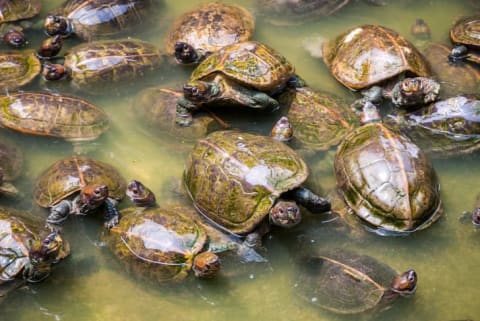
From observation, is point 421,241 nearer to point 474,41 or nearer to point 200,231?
point 200,231

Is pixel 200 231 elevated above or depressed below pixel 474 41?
below

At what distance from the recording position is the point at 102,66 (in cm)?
848

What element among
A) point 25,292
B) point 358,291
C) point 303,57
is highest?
point 303,57

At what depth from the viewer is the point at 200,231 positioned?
21.5ft

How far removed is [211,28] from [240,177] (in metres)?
3.32

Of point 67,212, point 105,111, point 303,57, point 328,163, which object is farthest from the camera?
point 303,57

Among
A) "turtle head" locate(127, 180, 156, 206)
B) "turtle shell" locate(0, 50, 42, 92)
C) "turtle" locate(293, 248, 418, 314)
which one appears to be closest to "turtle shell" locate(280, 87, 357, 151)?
"turtle" locate(293, 248, 418, 314)

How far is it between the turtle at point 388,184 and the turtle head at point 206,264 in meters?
1.80

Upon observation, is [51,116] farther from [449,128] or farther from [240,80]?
[449,128]

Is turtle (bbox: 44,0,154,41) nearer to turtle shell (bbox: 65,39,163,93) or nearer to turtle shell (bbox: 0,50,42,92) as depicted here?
turtle shell (bbox: 65,39,163,93)

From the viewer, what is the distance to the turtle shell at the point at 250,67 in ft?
26.0

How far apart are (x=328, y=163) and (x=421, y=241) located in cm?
158

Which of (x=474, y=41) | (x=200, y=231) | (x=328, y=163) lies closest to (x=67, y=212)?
(x=200, y=231)

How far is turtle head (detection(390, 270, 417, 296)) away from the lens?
6.15 meters
